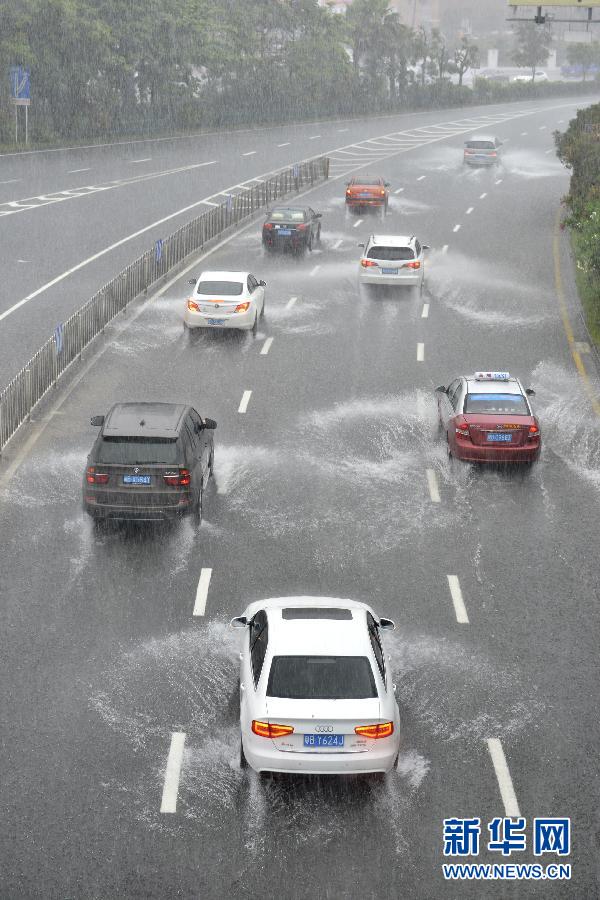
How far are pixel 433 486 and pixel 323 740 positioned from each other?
409 inches

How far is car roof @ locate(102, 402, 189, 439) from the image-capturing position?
718 inches

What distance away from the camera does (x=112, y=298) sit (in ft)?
107

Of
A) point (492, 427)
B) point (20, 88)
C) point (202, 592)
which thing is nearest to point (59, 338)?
point (492, 427)

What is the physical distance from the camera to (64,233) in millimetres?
45219

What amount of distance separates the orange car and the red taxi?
108 feet

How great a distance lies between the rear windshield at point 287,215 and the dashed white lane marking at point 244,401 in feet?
62.3

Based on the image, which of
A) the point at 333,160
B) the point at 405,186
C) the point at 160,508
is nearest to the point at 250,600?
the point at 160,508

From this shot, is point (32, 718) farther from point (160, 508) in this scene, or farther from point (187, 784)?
point (160, 508)

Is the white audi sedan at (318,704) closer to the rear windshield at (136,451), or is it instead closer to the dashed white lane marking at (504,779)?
the dashed white lane marking at (504,779)

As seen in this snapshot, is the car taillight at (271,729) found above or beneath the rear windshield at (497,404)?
above

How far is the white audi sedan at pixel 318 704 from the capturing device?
36.6ft

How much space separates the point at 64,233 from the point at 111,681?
33.9 meters

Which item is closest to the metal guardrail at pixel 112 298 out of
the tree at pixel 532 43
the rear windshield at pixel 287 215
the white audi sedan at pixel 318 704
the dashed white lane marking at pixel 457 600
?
the rear windshield at pixel 287 215

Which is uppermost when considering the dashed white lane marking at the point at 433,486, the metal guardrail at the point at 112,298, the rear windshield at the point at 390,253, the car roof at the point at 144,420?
the car roof at the point at 144,420
